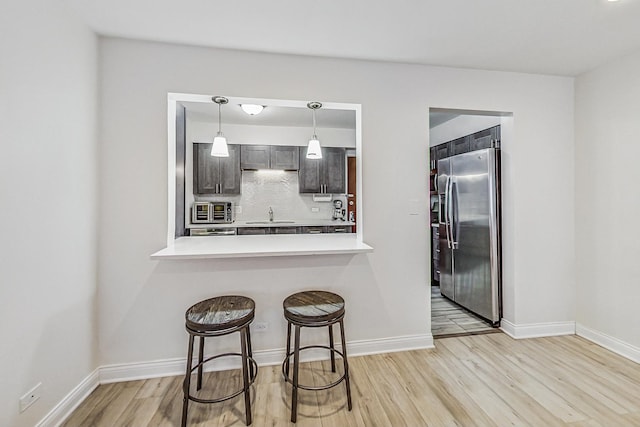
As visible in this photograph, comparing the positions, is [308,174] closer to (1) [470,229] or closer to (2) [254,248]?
(1) [470,229]

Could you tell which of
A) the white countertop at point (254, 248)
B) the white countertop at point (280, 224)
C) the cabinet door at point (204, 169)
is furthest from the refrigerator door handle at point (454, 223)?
the cabinet door at point (204, 169)

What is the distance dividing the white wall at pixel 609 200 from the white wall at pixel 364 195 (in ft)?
0.38

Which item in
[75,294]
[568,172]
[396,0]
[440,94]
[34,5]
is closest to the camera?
[34,5]

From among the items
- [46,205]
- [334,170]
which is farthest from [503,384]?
[334,170]

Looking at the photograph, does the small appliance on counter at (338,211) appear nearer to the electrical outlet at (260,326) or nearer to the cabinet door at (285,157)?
the cabinet door at (285,157)

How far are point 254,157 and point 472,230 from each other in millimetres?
3457

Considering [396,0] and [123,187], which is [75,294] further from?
[396,0]

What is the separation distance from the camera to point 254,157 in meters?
4.88

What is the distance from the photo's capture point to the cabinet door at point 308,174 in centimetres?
502

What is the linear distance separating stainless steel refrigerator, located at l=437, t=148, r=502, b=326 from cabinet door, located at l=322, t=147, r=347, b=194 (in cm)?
182

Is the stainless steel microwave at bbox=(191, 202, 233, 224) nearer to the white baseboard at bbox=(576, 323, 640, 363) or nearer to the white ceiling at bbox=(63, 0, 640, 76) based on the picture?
the white ceiling at bbox=(63, 0, 640, 76)

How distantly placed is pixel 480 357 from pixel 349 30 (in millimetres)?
2761

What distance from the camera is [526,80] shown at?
2.75 meters

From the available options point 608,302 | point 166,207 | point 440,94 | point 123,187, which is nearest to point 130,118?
point 123,187
